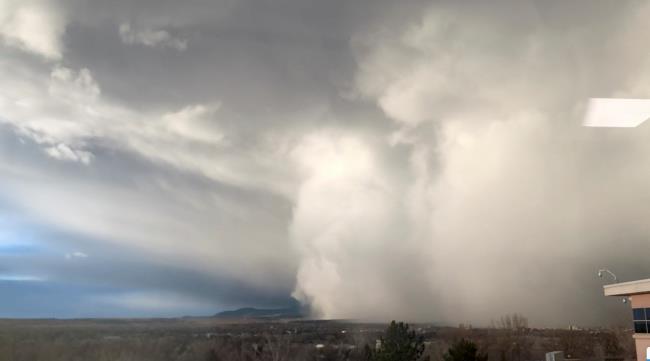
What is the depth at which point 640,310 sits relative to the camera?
8156mm

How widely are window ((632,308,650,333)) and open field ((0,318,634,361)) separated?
8361 mm

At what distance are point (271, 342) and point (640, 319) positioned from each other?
691 inches

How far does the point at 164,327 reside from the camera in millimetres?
30016

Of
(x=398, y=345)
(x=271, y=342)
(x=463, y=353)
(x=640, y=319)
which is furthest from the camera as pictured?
(x=271, y=342)

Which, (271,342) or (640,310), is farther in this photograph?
(271,342)

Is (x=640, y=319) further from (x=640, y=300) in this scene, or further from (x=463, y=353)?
(x=463, y=353)

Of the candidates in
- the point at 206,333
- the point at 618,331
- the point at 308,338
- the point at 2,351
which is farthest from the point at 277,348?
the point at 618,331

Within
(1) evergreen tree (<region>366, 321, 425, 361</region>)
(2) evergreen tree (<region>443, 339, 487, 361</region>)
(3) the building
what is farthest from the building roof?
(1) evergreen tree (<region>366, 321, 425, 361</region>)

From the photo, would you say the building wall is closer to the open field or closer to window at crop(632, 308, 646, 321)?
window at crop(632, 308, 646, 321)

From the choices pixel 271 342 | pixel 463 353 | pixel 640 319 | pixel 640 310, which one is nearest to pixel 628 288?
pixel 640 310

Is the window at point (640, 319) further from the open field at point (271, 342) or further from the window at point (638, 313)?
the open field at point (271, 342)

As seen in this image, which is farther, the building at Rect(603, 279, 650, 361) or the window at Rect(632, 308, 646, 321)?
the window at Rect(632, 308, 646, 321)

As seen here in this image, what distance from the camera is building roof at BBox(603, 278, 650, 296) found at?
7844mm

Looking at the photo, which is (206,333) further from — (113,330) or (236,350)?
(236,350)
